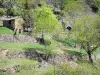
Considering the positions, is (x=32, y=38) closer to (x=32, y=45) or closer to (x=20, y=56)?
(x=32, y=45)

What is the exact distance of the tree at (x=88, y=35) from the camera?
227 feet

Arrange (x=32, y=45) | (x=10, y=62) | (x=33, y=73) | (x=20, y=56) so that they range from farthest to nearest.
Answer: (x=32, y=45) < (x=20, y=56) < (x=10, y=62) < (x=33, y=73)

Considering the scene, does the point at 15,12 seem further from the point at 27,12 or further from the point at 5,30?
the point at 5,30

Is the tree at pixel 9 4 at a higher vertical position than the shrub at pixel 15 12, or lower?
higher

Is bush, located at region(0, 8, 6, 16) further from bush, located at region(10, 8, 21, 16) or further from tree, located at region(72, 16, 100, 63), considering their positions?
tree, located at region(72, 16, 100, 63)

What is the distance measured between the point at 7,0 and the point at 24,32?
1063 cm

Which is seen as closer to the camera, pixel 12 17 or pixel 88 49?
pixel 88 49

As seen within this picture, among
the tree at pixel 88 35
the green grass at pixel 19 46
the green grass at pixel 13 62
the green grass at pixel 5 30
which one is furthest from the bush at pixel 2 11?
the green grass at pixel 13 62

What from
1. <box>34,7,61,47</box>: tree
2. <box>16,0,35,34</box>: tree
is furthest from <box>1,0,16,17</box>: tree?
<box>34,7,61,47</box>: tree

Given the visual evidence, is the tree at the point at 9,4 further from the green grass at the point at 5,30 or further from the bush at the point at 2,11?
the green grass at the point at 5,30

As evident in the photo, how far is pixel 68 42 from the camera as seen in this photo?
78.9m

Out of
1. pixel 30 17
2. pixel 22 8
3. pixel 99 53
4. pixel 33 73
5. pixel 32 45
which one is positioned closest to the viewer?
pixel 33 73

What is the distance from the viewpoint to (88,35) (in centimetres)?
6925

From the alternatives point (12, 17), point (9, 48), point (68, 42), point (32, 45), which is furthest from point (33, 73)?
point (12, 17)
